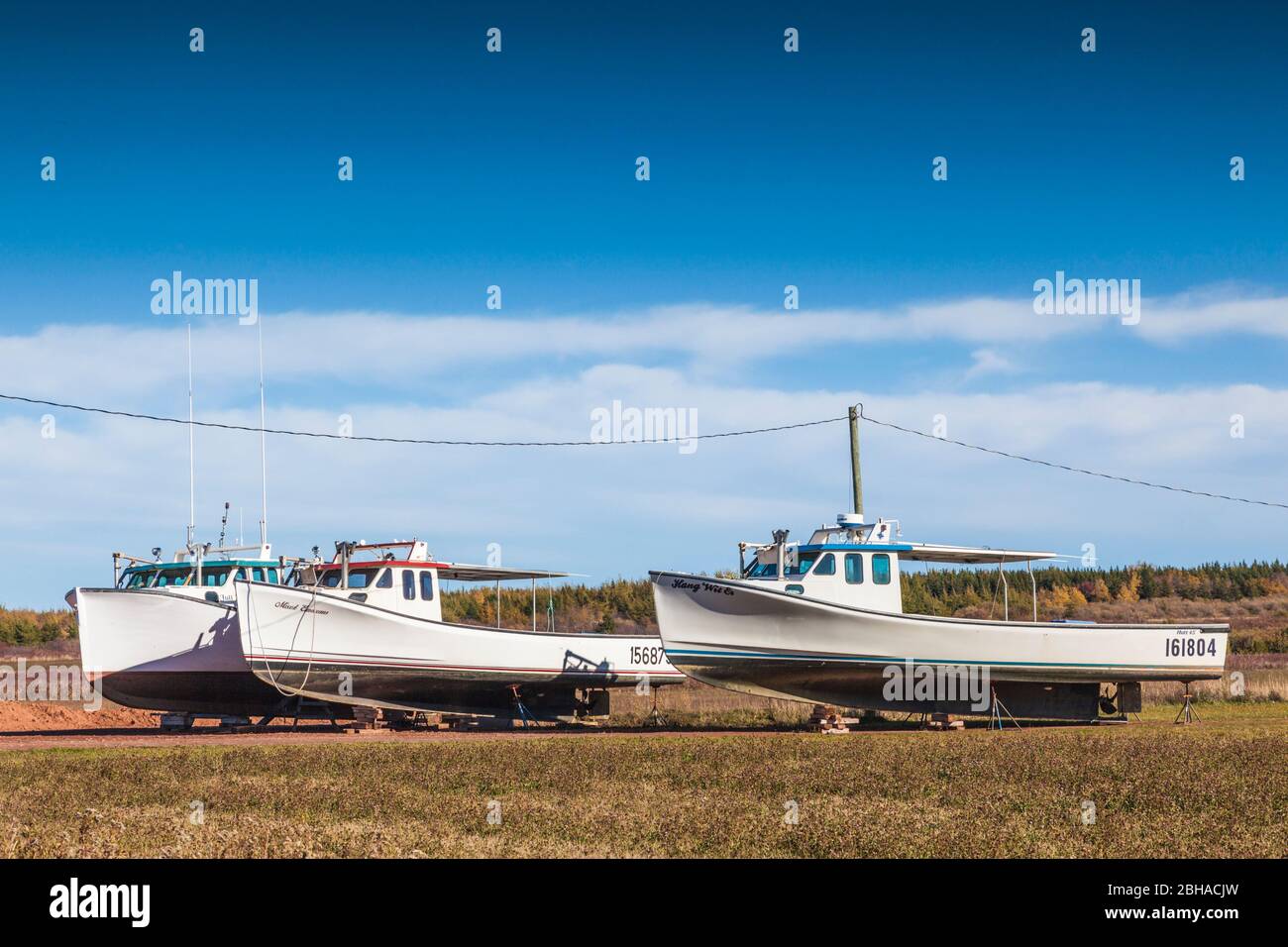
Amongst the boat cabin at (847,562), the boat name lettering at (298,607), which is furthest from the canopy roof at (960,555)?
the boat name lettering at (298,607)

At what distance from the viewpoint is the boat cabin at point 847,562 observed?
2520 cm

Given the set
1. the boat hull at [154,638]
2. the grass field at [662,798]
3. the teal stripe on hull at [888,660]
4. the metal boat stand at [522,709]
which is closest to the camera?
the grass field at [662,798]

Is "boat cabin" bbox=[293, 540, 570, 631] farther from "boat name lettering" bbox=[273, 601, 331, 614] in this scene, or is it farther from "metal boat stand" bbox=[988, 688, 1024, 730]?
"metal boat stand" bbox=[988, 688, 1024, 730]

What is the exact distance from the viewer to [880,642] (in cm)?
2461

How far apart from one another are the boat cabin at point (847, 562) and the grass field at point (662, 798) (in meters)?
5.50

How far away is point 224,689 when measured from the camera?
90.1 ft

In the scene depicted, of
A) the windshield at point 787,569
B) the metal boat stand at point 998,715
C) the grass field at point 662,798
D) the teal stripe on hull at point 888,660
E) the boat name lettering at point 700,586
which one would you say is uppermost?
the windshield at point 787,569

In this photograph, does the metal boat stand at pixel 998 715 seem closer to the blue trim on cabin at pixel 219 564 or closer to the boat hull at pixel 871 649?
the boat hull at pixel 871 649

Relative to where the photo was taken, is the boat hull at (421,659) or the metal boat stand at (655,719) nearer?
the boat hull at (421,659)

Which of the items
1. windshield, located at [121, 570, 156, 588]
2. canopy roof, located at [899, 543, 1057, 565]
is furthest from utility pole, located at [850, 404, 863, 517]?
windshield, located at [121, 570, 156, 588]

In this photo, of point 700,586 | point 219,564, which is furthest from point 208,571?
point 700,586
